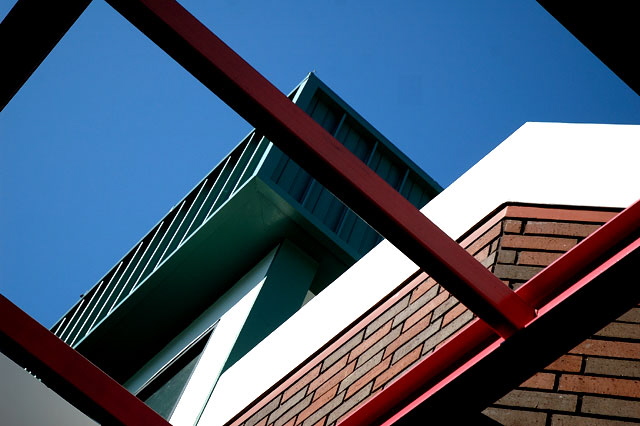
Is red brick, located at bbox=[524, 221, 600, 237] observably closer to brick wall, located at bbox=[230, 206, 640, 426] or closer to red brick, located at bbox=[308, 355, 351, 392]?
brick wall, located at bbox=[230, 206, 640, 426]

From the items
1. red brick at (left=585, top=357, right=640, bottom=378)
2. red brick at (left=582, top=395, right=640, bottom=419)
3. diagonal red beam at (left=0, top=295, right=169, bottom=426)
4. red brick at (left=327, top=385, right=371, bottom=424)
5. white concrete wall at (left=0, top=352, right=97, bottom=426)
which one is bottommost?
diagonal red beam at (left=0, top=295, right=169, bottom=426)

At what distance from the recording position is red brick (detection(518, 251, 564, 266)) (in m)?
3.51

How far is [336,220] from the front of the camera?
9641 millimetres

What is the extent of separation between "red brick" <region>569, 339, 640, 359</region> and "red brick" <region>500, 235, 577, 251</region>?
1.79 ft

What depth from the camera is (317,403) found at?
4.18 metres

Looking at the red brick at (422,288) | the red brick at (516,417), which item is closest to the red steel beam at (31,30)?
the red brick at (516,417)

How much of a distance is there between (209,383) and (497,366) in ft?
15.2

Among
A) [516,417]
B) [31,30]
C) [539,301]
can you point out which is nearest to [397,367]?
[516,417]

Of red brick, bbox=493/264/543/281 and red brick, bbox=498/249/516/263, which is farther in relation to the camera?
red brick, bbox=498/249/516/263

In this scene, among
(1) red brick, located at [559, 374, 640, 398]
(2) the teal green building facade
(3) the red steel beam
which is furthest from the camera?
(2) the teal green building facade

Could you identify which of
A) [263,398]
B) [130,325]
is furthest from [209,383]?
[130,325]

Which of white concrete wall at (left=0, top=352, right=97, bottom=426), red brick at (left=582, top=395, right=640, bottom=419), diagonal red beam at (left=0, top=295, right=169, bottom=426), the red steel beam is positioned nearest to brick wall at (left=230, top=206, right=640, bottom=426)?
red brick at (left=582, top=395, right=640, bottom=419)

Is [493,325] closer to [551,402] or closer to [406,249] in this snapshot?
[406,249]

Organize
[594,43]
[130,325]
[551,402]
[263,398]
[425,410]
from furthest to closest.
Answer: [130,325] < [263,398] < [551,402] < [425,410] < [594,43]
